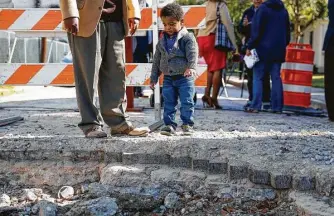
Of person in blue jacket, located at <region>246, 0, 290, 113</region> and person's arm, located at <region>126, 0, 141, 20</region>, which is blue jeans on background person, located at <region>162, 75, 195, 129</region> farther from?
person in blue jacket, located at <region>246, 0, 290, 113</region>

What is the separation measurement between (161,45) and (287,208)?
255 centimetres

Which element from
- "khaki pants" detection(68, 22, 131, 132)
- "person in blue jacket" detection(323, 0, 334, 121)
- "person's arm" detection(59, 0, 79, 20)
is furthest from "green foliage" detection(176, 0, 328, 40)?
"person's arm" detection(59, 0, 79, 20)

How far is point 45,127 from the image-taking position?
5891mm

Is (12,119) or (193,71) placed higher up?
(193,71)

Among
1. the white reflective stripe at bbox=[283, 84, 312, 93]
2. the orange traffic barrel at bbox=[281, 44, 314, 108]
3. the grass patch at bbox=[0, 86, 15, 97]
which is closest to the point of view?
the orange traffic barrel at bbox=[281, 44, 314, 108]

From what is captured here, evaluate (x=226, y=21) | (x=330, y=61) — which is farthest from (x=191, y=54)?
(x=226, y=21)

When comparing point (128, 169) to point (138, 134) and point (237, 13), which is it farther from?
point (237, 13)

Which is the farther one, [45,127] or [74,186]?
[45,127]

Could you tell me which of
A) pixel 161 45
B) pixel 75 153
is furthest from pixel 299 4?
pixel 75 153

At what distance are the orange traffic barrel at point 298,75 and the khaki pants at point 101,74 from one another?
17.4 feet

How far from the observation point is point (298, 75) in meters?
9.69

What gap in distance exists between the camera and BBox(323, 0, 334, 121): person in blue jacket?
298 inches

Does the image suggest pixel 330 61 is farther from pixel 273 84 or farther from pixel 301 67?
pixel 301 67

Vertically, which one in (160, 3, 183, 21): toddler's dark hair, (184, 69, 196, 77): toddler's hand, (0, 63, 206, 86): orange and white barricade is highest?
(160, 3, 183, 21): toddler's dark hair
